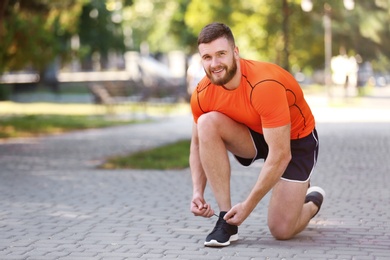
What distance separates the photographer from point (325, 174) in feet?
41.1

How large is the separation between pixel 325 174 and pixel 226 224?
586 cm

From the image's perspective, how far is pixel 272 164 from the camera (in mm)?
6609

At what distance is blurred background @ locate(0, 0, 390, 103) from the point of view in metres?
22.4

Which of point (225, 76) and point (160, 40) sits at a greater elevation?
point (225, 76)

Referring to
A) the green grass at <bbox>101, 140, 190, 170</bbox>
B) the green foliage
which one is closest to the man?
the green grass at <bbox>101, 140, 190, 170</bbox>

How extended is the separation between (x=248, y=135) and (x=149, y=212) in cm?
217

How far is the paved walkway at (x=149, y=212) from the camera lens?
6.80 metres

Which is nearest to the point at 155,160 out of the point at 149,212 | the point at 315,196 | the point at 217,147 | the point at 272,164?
the point at 149,212

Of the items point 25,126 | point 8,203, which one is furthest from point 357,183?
point 25,126

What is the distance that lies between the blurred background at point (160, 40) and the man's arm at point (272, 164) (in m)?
12.1

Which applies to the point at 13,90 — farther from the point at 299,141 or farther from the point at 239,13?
the point at 299,141

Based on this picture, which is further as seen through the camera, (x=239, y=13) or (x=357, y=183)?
(x=239, y=13)

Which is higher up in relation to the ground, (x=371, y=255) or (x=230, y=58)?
(x=230, y=58)

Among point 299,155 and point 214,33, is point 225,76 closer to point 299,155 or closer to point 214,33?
point 214,33
